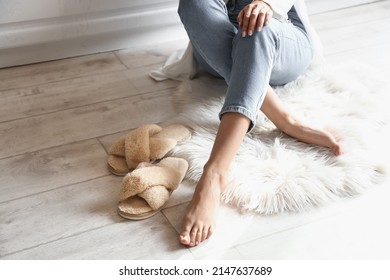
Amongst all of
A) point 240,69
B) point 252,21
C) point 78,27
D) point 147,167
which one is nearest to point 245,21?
point 252,21

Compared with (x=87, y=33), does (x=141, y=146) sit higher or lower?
higher

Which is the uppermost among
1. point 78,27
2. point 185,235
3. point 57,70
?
point 185,235

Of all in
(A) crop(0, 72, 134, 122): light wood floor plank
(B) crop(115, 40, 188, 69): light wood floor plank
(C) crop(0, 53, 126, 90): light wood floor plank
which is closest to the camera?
(A) crop(0, 72, 134, 122): light wood floor plank

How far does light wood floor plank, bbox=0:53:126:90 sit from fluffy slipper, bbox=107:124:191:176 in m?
0.52

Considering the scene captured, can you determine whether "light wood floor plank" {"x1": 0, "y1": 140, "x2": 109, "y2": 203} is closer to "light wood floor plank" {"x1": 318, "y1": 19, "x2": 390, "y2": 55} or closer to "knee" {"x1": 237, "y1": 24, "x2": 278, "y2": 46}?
"knee" {"x1": 237, "y1": 24, "x2": 278, "y2": 46}

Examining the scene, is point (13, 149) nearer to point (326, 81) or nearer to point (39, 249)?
point (39, 249)

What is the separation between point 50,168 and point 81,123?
24cm

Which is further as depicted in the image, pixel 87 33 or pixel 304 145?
pixel 87 33

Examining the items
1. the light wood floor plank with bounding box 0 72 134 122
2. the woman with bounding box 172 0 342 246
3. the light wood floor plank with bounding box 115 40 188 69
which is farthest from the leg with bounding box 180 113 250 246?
the light wood floor plank with bounding box 115 40 188 69

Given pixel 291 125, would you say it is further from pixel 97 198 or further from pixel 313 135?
pixel 97 198

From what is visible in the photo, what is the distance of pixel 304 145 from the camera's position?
4.79 feet

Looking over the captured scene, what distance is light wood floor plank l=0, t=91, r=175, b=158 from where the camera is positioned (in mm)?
1520

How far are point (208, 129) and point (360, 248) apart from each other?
1.77 ft

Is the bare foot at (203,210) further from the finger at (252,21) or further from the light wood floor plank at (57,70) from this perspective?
the light wood floor plank at (57,70)
